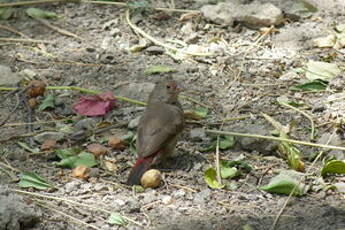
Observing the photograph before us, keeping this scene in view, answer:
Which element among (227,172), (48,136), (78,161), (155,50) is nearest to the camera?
(227,172)

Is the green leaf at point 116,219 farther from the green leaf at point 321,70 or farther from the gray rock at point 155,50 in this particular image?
the gray rock at point 155,50

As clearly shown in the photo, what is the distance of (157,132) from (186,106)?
0.81m

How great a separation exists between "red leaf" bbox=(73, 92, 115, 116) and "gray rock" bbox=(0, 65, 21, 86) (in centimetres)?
58

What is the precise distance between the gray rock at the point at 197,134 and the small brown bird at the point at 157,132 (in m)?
0.18

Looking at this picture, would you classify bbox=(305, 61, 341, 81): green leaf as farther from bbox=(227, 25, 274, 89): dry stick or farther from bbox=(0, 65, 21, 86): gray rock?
bbox=(0, 65, 21, 86): gray rock

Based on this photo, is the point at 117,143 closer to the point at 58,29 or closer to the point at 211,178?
the point at 211,178

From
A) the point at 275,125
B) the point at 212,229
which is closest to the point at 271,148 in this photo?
the point at 275,125

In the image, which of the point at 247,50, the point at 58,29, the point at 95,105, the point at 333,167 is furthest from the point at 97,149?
Result: the point at 58,29

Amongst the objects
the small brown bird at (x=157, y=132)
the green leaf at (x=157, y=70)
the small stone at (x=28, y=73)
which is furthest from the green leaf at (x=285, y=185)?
the small stone at (x=28, y=73)

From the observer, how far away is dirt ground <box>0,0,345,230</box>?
4.21m

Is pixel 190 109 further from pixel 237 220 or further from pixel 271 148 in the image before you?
pixel 237 220

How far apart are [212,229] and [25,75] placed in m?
2.30

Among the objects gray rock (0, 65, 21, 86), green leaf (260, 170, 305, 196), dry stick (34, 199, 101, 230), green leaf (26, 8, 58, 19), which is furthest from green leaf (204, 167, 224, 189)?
green leaf (26, 8, 58, 19)

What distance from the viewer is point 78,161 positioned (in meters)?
4.71
